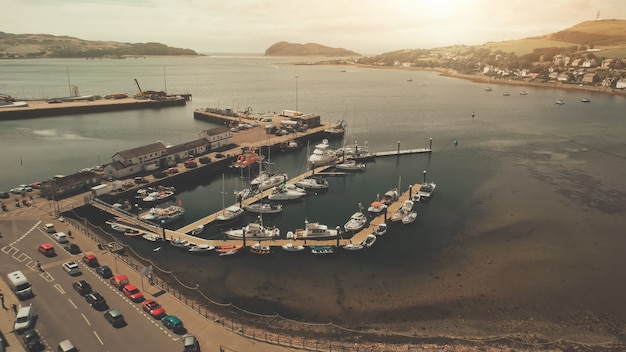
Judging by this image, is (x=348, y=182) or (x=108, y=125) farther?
(x=108, y=125)

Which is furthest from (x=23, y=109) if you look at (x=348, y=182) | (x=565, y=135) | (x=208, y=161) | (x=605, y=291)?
(x=565, y=135)

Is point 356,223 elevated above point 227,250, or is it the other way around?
point 356,223

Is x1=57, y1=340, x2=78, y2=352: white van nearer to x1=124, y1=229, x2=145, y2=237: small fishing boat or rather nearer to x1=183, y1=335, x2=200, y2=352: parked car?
x1=183, y1=335, x2=200, y2=352: parked car

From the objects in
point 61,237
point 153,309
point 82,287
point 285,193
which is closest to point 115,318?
point 153,309

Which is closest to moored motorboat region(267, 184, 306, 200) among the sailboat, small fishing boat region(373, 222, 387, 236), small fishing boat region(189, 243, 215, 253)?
the sailboat

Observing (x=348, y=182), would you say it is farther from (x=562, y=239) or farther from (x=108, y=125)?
(x=108, y=125)

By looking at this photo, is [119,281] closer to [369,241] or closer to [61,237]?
[61,237]

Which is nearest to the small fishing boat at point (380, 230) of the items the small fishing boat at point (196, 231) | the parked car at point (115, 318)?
the small fishing boat at point (196, 231)
